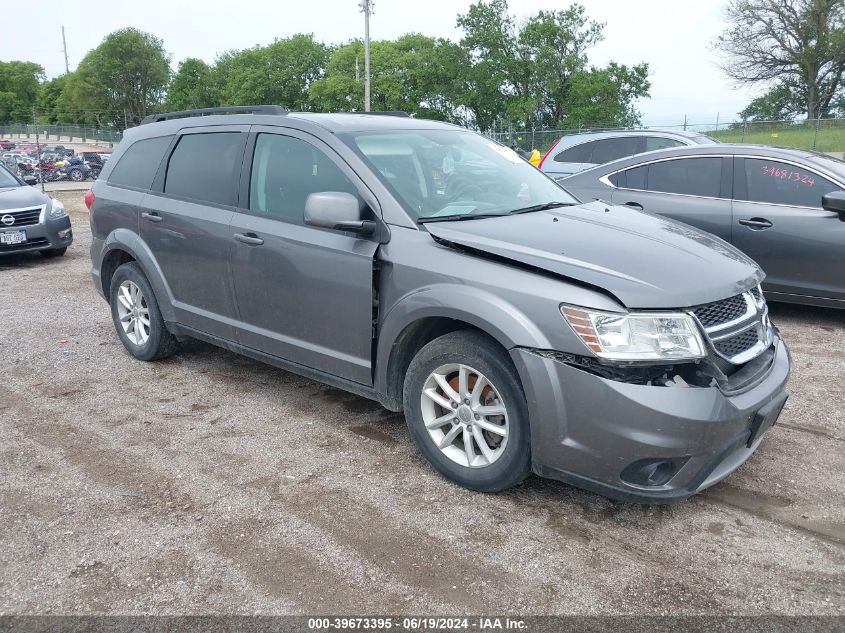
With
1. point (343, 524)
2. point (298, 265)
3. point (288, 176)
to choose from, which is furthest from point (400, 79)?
point (343, 524)

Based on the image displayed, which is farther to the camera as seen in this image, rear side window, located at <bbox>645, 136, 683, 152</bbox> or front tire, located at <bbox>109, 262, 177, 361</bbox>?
rear side window, located at <bbox>645, 136, 683, 152</bbox>

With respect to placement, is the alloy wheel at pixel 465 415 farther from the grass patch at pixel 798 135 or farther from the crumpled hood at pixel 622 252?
the grass patch at pixel 798 135

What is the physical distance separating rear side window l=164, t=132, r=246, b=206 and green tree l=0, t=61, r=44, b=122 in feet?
405

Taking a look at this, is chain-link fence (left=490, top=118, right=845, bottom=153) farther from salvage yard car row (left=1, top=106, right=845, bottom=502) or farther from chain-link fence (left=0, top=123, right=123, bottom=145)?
chain-link fence (left=0, top=123, right=123, bottom=145)

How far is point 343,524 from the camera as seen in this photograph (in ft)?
10.8

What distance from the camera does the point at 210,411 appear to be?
4668mm

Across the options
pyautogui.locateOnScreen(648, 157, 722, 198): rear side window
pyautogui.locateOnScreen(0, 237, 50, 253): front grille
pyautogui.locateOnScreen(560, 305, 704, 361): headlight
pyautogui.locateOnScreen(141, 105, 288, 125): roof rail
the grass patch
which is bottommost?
pyautogui.locateOnScreen(0, 237, 50, 253): front grille

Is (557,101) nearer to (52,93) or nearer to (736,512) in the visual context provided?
(736,512)

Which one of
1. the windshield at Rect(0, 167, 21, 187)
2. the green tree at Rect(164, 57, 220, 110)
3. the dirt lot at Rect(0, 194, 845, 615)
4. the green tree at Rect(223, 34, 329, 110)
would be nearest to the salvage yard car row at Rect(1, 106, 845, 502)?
the dirt lot at Rect(0, 194, 845, 615)

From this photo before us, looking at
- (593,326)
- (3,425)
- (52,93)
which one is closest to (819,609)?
(593,326)

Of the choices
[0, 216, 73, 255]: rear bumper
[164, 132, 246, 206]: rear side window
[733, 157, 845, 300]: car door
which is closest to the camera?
[164, 132, 246, 206]: rear side window

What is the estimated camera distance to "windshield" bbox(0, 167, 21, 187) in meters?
10.6

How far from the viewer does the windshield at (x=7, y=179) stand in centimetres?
1058

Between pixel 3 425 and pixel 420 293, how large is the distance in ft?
9.25
